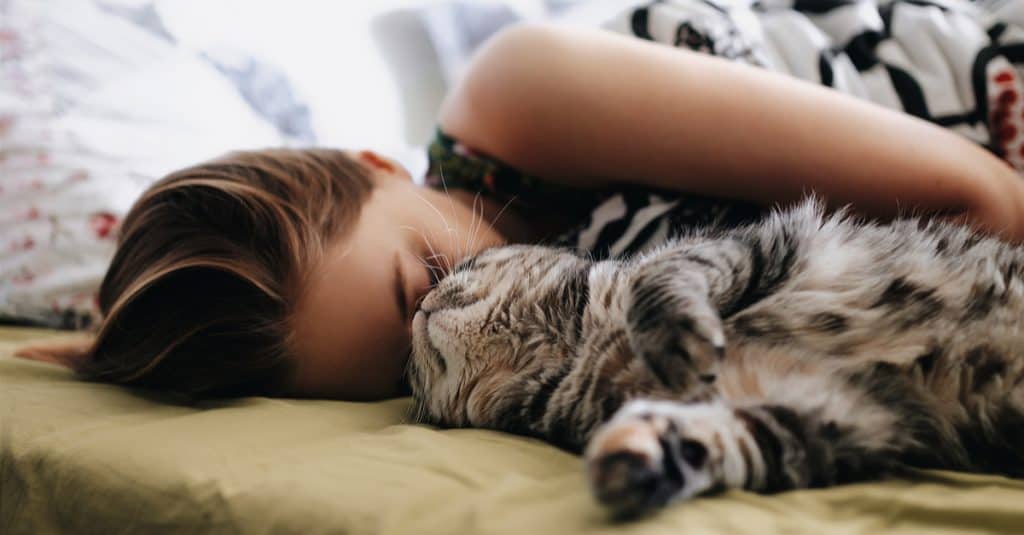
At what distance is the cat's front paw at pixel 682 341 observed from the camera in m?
0.62

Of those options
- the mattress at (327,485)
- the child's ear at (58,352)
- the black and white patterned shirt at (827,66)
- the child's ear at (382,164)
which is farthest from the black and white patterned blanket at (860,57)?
the child's ear at (58,352)

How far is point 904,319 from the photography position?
2.44ft

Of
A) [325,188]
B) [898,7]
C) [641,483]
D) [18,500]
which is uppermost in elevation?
[898,7]

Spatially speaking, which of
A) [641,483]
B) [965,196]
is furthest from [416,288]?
[965,196]

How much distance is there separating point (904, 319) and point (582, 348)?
1.06ft

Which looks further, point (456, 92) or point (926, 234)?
point (456, 92)

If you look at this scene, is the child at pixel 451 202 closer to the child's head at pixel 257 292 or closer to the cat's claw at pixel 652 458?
the child's head at pixel 257 292

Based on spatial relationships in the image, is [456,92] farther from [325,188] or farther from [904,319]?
[904,319]

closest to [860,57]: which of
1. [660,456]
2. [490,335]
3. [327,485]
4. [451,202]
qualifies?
[451,202]

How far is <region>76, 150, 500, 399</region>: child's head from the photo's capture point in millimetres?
942

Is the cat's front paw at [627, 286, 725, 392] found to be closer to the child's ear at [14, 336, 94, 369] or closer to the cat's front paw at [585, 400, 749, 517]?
the cat's front paw at [585, 400, 749, 517]

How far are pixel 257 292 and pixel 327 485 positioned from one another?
1.28ft

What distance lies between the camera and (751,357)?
2.40 ft

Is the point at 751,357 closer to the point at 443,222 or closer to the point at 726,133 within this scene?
the point at 726,133
